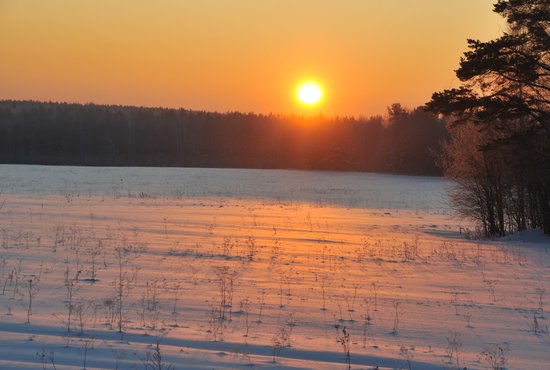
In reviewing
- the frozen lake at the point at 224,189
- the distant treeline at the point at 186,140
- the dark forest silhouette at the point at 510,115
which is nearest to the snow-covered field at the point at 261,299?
the dark forest silhouette at the point at 510,115

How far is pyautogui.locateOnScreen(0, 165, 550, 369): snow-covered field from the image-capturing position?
Result: 6227mm

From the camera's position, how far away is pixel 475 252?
15.3m

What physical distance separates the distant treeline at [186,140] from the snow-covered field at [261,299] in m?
81.6

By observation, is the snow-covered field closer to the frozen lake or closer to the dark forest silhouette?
the dark forest silhouette

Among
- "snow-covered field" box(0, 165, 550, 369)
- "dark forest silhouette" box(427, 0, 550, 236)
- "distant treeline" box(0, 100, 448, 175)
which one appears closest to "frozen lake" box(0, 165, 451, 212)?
"dark forest silhouette" box(427, 0, 550, 236)

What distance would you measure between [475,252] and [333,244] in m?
4.09

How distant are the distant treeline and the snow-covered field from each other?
8157cm

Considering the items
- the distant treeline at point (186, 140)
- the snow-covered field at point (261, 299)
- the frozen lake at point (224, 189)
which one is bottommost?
the snow-covered field at point (261, 299)

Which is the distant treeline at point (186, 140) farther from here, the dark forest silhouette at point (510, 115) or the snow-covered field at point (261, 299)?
the snow-covered field at point (261, 299)

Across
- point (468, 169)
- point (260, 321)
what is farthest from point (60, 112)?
point (260, 321)

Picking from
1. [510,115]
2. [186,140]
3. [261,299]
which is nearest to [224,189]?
[510,115]

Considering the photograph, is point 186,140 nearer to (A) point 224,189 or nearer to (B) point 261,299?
(A) point 224,189

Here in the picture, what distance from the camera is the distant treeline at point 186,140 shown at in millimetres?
107438

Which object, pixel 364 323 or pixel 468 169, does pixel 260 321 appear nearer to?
pixel 364 323
